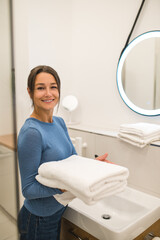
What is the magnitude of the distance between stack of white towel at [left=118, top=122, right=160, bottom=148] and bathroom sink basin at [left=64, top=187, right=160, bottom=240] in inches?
12.4

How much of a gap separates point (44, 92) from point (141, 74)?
2.93ft

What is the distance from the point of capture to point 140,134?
121cm

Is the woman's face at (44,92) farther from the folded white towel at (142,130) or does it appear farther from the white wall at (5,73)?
the folded white towel at (142,130)

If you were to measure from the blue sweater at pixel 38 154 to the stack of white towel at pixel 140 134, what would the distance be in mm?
487

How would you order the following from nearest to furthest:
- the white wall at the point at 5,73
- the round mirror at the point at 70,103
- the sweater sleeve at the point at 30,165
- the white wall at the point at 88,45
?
the white wall at the point at 5,73, the sweater sleeve at the point at 30,165, the white wall at the point at 88,45, the round mirror at the point at 70,103

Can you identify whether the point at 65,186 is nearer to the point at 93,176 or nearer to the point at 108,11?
the point at 93,176

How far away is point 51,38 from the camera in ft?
5.86

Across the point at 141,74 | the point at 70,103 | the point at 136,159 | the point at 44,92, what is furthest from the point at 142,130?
the point at 70,103

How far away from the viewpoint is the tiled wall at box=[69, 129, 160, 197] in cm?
121

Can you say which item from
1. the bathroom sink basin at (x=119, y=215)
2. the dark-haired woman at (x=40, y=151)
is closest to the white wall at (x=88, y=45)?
the bathroom sink basin at (x=119, y=215)

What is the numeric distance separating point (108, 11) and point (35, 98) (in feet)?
3.95

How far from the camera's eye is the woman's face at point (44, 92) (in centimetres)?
83

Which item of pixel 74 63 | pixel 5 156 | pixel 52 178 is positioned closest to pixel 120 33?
pixel 74 63

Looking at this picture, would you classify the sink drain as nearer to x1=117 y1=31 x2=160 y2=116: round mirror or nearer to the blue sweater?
the blue sweater
